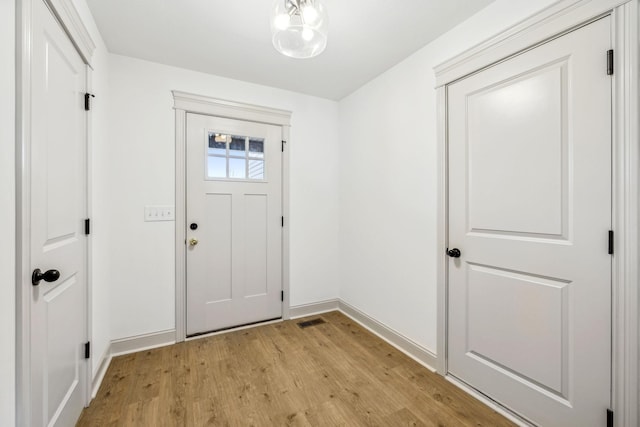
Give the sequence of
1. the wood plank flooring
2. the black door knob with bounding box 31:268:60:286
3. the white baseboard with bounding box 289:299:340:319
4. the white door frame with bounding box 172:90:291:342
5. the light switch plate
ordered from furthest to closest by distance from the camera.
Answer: the white baseboard with bounding box 289:299:340:319
the white door frame with bounding box 172:90:291:342
the light switch plate
the wood plank flooring
the black door knob with bounding box 31:268:60:286

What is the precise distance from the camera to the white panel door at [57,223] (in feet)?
3.71

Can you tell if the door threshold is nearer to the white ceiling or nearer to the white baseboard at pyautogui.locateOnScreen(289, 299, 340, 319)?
the white baseboard at pyautogui.locateOnScreen(289, 299, 340, 319)

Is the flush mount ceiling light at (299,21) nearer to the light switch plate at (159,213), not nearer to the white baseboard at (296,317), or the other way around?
the light switch plate at (159,213)

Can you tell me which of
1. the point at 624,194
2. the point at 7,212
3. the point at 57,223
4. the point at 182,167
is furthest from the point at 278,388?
the point at 624,194

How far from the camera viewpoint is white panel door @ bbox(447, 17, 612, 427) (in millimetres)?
1303

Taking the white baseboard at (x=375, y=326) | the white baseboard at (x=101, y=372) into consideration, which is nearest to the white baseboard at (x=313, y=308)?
the white baseboard at (x=375, y=326)

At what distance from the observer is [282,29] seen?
1357 millimetres

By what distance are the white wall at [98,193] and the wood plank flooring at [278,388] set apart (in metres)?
0.33

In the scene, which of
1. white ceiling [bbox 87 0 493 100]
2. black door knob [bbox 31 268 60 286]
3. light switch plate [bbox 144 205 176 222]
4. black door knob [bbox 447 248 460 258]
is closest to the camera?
black door knob [bbox 31 268 60 286]

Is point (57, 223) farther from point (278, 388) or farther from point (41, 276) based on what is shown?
point (278, 388)

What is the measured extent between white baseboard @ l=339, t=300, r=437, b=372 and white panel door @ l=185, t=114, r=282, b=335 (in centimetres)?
81

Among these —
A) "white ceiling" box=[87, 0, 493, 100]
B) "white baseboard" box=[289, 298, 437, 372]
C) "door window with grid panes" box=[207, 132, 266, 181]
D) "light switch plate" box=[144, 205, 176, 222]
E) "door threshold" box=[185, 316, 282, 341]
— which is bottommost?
"door threshold" box=[185, 316, 282, 341]

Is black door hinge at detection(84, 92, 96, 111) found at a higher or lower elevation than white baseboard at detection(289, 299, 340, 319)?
higher

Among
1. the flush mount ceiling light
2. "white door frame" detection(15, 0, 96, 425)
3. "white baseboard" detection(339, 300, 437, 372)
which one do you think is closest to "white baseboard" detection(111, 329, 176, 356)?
"white door frame" detection(15, 0, 96, 425)
